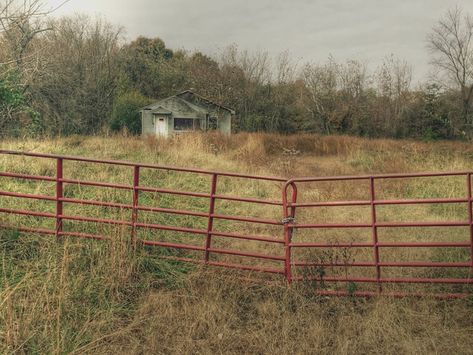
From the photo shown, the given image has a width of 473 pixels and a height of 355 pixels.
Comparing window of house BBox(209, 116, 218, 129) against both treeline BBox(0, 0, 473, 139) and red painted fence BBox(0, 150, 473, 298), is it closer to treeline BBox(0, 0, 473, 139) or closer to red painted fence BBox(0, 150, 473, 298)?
treeline BBox(0, 0, 473, 139)

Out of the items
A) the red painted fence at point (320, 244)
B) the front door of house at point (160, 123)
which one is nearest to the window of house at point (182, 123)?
the front door of house at point (160, 123)

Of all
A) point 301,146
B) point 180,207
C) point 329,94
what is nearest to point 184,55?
point 329,94

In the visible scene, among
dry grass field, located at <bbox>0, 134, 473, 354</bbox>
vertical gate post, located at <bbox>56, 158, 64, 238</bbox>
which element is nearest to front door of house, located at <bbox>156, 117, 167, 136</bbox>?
dry grass field, located at <bbox>0, 134, 473, 354</bbox>

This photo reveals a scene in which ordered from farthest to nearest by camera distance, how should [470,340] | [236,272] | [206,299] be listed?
[236,272]
[206,299]
[470,340]

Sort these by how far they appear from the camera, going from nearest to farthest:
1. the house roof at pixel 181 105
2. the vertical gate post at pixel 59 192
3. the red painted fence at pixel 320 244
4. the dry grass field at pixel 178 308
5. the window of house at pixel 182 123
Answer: the dry grass field at pixel 178 308 → the red painted fence at pixel 320 244 → the vertical gate post at pixel 59 192 → the house roof at pixel 181 105 → the window of house at pixel 182 123

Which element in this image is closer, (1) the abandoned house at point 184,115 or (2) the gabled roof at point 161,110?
(2) the gabled roof at point 161,110

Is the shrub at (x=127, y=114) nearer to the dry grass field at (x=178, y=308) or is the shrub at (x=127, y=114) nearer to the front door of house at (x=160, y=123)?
the front door of house at (x=160, y=123)

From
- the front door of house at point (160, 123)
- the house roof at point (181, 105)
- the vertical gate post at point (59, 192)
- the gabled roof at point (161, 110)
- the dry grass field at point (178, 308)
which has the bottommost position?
the dry grass field at point (178, 308)

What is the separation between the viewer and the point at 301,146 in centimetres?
2222

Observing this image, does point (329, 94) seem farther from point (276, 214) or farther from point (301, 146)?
point (276, 214)

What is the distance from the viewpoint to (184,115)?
3409 centimetres

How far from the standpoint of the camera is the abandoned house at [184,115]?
33.5 m

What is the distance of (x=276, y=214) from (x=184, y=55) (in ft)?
150

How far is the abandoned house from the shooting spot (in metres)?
33.5
